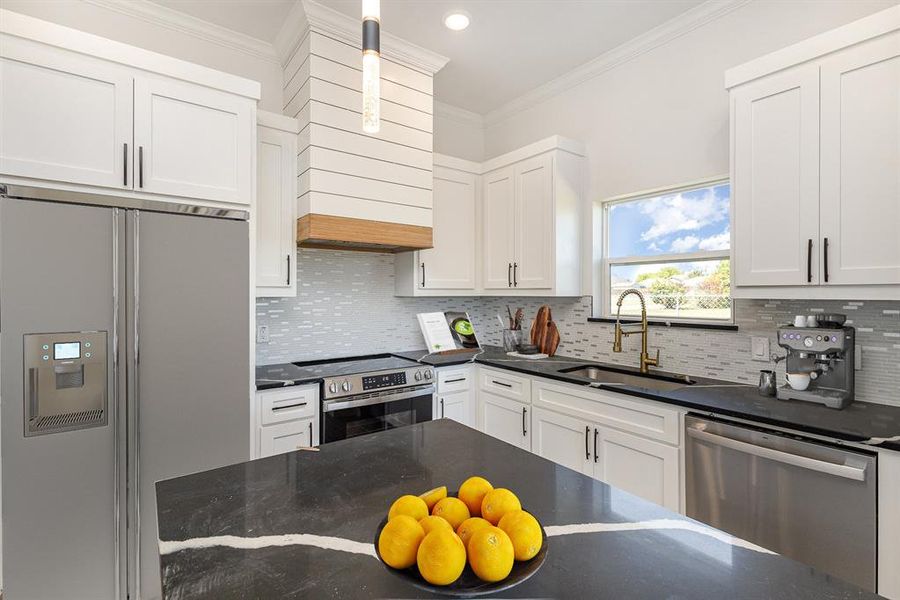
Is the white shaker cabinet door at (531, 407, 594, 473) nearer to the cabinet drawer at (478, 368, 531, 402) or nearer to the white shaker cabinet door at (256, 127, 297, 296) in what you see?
the cabinet drawer at (478, 368, 531, 402)

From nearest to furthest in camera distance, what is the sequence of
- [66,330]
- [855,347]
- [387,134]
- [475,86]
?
[66,330] → [855,347] → [387,134] → [475,86]

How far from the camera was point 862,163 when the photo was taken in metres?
1.68

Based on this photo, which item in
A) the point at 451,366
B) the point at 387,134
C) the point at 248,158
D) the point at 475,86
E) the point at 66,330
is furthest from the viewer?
the point at 475,86

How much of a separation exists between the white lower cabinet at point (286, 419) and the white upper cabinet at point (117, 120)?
1014 millimetres

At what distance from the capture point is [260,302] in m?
2.79

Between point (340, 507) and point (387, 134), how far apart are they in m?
2.34

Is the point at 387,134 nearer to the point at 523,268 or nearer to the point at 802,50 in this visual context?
the point at 523,268

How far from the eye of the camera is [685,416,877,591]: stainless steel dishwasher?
57.7 inches

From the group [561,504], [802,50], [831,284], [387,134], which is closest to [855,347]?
[831,284]

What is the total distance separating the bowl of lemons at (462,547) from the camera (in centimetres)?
69

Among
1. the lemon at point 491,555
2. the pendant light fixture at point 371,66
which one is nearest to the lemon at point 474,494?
the lemon at point 491,555

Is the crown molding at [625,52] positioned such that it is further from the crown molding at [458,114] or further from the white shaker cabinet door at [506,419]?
the white shaker cabinet door at [506,419]

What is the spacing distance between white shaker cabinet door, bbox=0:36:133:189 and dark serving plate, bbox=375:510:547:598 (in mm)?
1979

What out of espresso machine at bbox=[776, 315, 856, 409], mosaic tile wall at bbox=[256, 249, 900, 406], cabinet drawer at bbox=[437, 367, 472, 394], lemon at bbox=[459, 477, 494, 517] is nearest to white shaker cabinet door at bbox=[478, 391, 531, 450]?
cabinet drawer at bbox=[437, 367, 472, 394]
